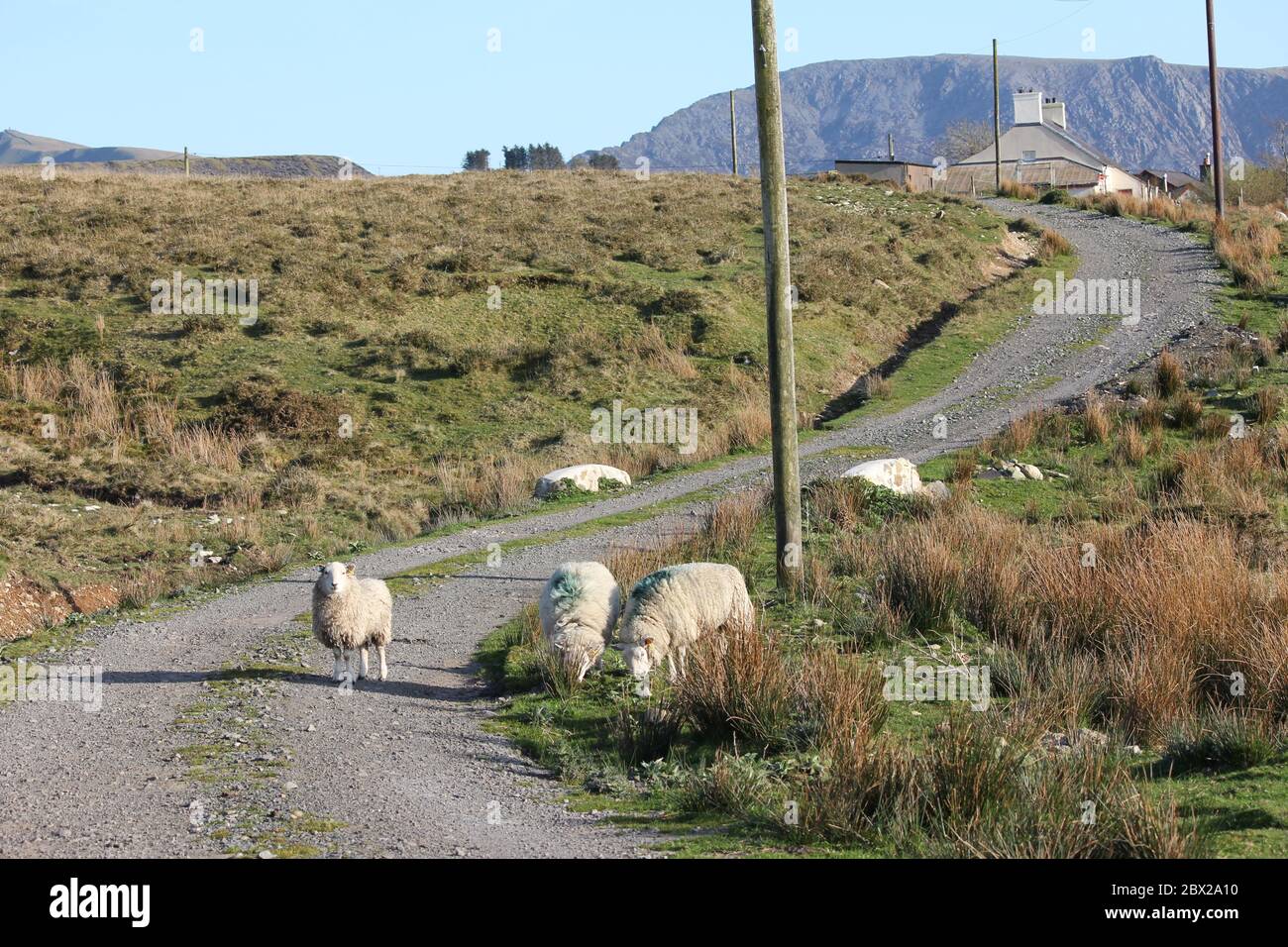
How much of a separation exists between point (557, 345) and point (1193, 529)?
1896 cm

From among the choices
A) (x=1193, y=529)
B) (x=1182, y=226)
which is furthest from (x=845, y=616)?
(x=1182, y=226)

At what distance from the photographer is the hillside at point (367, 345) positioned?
66.9 feet

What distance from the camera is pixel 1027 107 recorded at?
85.4 m

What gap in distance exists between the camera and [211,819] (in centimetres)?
682

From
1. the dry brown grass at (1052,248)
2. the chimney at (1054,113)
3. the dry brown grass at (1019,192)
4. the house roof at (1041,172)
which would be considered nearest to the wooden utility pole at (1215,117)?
the dry brown grass at (1052,248)

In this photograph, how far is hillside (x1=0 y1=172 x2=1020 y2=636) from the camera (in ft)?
66.9

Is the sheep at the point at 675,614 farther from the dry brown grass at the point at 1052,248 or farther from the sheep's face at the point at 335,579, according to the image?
the dry brown grass at the point at 1052,248

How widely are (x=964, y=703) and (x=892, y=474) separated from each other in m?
8.59

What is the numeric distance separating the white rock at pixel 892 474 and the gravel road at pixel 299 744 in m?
2.52

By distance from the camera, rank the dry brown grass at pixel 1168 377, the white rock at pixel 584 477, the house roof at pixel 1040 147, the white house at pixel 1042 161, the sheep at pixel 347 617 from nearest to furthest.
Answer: the sheep at pixel 347 617 → the white rock at pixel 584 477 → the dry brown grass at pixel 1168 377 → the white house at pixel 1042 161 → the house roof at pixel 1040 147

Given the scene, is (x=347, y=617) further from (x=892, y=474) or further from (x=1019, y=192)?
(x=1019, y=192)

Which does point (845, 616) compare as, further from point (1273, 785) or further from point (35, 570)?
point (35, 570)

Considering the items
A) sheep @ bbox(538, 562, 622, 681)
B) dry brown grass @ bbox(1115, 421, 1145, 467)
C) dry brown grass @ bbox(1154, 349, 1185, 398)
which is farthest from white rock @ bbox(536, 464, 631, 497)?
sheep @ bbox(538, 562, 622, 681)

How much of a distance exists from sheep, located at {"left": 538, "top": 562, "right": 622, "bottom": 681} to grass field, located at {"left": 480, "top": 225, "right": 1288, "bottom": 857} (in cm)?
22
